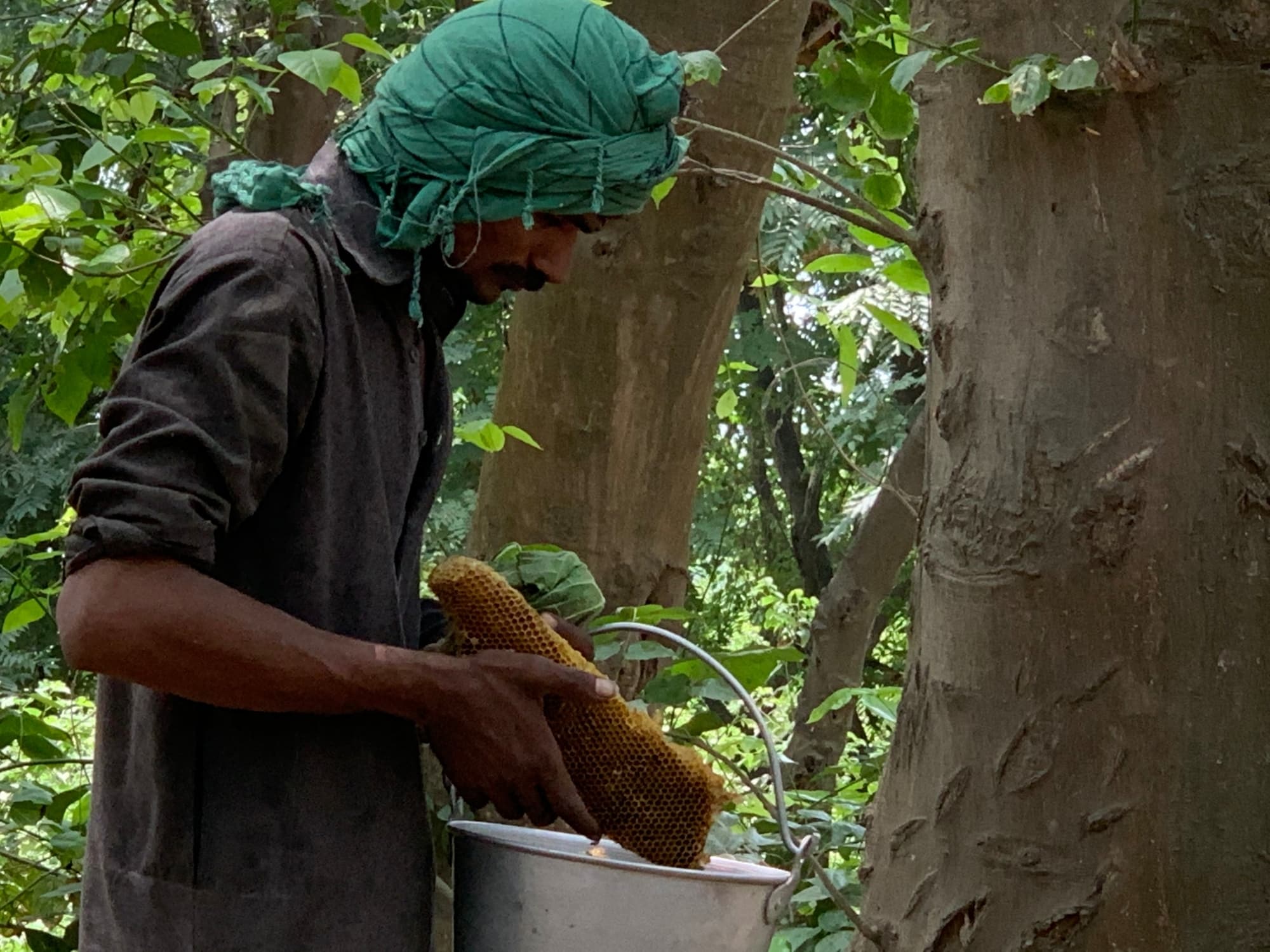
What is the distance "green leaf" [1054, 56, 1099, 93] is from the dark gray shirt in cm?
63

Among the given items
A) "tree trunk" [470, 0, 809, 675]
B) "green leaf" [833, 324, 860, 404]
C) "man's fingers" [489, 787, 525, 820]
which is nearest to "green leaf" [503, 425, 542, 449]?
"tree trunk" [470, 0, 809, 675]

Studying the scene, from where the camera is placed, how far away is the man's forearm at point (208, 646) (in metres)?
1.14

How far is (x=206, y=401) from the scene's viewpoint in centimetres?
118

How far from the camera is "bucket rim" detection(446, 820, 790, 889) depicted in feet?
4.08

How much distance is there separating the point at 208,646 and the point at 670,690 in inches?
37.4

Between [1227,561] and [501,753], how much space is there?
28.6 inches

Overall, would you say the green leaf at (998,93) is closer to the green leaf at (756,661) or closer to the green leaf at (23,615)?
the green leaf at (756,661)

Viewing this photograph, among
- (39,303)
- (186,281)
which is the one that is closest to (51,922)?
(39,303)

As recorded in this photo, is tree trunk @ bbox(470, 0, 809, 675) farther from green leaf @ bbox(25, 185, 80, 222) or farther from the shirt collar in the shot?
the shirt collar

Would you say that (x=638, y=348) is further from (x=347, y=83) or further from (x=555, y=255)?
(x=555, y=255)

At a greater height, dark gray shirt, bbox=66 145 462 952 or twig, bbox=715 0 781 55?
twig, bbox=715 0 781 55

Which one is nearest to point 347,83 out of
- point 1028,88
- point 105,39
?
point 105,39

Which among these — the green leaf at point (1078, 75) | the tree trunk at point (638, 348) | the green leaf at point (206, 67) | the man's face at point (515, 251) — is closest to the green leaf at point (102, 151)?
the green leaf at point (206, 67)

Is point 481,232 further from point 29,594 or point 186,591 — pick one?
point 29,594
